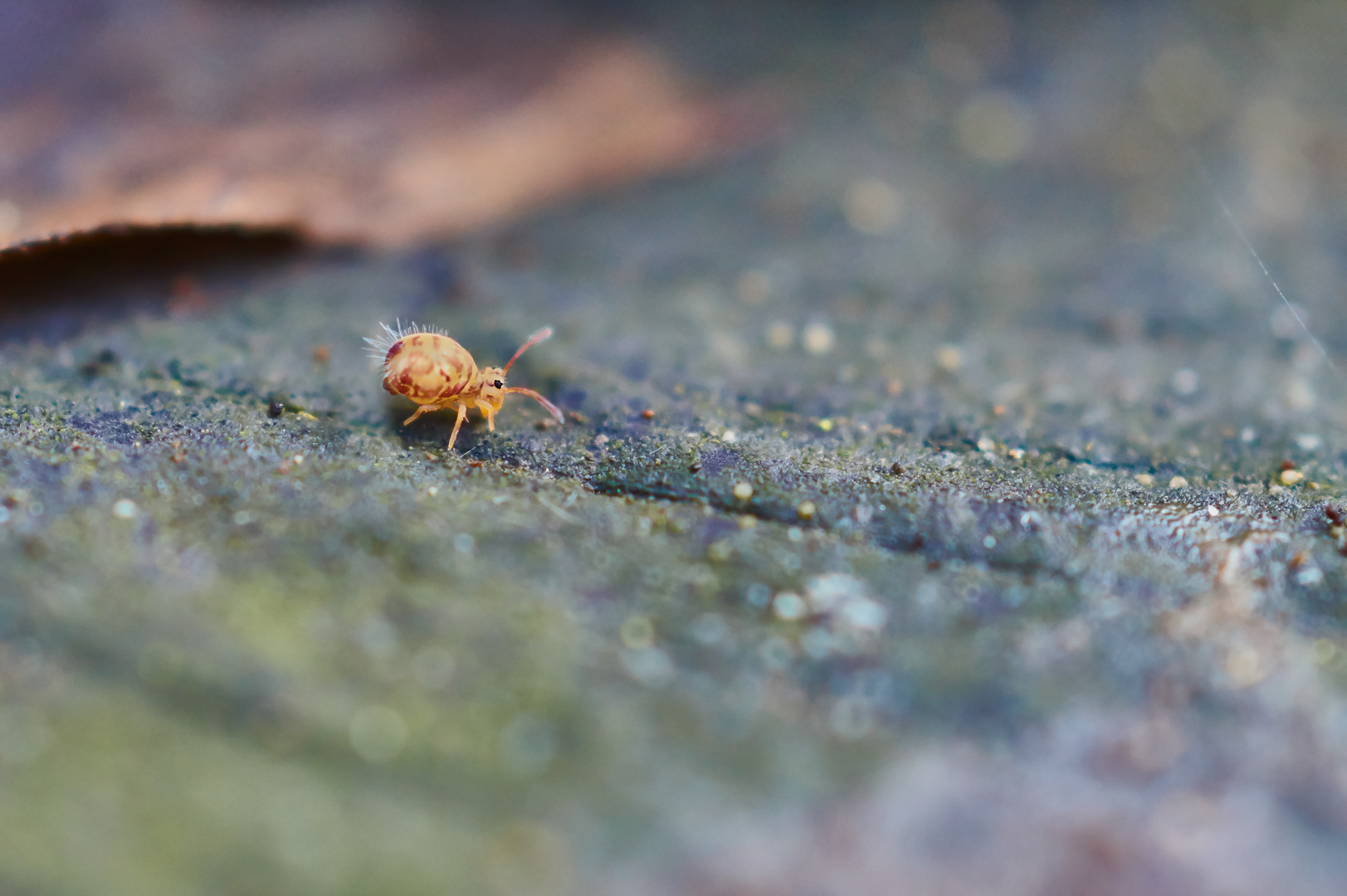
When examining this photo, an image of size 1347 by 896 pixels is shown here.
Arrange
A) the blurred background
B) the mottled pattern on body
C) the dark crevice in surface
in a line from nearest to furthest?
the blurred background
the mottled pattern on body
the dark crevice in surface

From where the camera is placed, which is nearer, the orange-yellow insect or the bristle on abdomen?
the orange-yellow insect

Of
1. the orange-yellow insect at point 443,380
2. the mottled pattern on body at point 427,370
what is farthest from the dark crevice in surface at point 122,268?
the mottled pattern on body at point 427,370

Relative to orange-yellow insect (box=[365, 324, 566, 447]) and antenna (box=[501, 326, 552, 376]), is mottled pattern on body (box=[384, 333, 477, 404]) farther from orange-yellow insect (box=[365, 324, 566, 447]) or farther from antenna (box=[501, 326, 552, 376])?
antenna (box=[501, 326, 552, 376])

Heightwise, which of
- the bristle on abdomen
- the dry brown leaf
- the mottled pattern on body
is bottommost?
the mottled pattern on body

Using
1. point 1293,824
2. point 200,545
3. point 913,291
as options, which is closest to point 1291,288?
point 913,291

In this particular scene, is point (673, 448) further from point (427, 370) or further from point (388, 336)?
point (388, 336)

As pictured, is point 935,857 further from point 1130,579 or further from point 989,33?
point 989,33

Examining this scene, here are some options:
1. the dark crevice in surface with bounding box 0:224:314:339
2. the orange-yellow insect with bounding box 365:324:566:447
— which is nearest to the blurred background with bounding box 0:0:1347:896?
the dark crevice in surface with bounding box 0:224:314:339

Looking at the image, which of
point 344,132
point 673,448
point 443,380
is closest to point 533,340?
point 443,380
